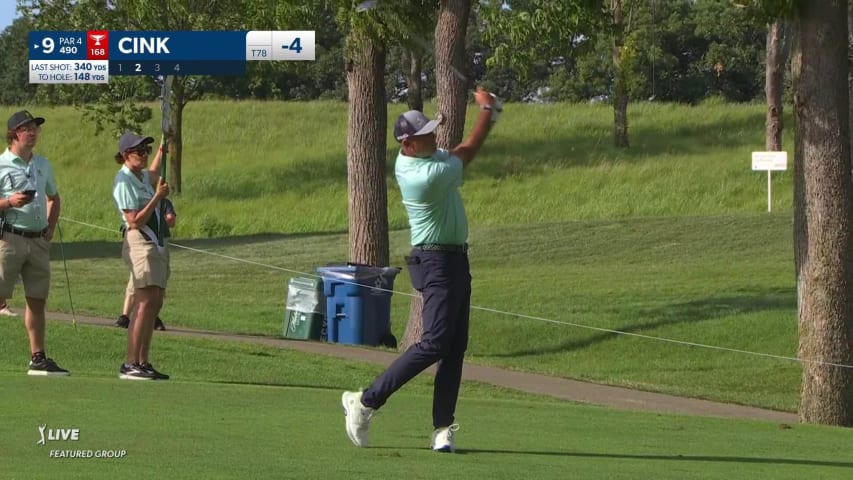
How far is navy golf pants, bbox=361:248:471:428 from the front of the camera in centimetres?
853

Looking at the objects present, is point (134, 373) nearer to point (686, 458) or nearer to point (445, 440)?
point (445, 440)

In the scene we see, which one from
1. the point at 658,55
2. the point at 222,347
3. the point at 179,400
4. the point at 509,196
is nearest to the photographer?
the point at 179,400

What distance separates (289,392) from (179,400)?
1774 millimetres

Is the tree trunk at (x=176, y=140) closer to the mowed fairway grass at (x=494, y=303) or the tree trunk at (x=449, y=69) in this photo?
the mowed fairway grass at (x=494, y=303)

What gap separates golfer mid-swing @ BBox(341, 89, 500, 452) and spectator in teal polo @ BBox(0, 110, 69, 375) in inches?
175

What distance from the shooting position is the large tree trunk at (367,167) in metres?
22.0

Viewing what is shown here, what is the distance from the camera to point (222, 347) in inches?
695

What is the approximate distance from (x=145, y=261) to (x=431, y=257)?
4.50 m

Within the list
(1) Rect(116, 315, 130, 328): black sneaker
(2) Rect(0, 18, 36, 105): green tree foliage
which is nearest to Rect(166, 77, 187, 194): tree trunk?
(1) Rect(116, 315, 130, 328): black sneaker

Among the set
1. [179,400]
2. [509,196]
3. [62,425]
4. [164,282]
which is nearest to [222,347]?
[164,282]

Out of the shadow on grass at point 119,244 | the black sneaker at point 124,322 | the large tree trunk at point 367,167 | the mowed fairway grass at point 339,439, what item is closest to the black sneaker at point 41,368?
the mowed fairway grass at point 339,439

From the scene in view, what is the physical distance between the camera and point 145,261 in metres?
12.4

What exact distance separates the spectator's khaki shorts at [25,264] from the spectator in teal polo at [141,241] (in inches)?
27.8

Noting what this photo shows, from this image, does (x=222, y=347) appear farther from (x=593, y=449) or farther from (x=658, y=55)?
(x=658, y=55)
